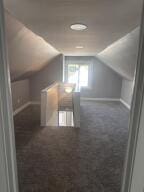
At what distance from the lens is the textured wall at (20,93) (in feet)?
14.3

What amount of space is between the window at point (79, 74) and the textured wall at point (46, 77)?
0.85m

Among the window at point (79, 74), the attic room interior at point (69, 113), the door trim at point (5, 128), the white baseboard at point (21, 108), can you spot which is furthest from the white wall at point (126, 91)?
Answer: the door trim at point (5, 128)

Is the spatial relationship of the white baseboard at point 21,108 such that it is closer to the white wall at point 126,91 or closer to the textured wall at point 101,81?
the textured wall at point 101,81

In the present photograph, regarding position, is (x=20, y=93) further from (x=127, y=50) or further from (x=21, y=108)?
(x=127, y=50)

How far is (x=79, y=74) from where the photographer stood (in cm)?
645

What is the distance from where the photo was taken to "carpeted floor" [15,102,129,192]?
179 cm

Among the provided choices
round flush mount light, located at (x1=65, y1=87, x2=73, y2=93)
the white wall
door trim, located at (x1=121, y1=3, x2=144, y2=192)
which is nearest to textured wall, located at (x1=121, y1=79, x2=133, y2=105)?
the white wall

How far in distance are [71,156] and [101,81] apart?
4526 mm

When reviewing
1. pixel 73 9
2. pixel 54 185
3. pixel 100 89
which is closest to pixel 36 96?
pixel 100 89

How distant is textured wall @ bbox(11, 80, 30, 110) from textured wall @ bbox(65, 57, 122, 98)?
7.03 ft

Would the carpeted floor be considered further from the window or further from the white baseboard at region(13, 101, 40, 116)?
the window

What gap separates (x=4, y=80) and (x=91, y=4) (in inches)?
34.1

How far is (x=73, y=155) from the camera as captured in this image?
7.72 feet

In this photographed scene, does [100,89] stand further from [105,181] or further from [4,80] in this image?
[4,80]
